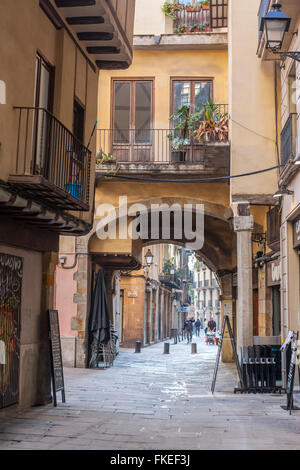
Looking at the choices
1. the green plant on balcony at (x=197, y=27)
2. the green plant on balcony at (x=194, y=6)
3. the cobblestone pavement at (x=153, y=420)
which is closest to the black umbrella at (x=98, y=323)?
the cobblestone pavement at (x=153, y=420)

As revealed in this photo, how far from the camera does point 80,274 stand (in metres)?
17.2

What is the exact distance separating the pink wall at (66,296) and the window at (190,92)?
5595 millimetres

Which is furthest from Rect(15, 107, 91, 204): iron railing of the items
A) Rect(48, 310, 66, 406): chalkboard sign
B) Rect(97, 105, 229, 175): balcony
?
Rect(97, 105, 229, 175): balcony

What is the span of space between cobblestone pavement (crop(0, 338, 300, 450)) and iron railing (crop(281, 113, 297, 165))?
4720 millimetres

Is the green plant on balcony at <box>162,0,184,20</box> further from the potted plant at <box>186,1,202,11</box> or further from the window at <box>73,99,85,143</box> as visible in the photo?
the window at <box>73,99,85,143</box>

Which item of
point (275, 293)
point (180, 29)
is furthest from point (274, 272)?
point (180, 29)

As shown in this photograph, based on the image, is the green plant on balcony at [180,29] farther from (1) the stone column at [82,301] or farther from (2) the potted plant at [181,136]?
(1) the stone column at [82,301]

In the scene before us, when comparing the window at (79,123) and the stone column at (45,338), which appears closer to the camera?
the stone column at (45,338)

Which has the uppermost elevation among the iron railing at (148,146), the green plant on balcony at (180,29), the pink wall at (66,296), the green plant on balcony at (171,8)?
the green plant on balcony at (171,8)

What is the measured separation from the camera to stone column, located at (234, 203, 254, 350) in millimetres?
12320

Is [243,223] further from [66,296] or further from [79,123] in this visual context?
[66,296]

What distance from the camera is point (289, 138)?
1158 centimetres

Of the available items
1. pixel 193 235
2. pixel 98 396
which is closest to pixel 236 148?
pixel 98 396

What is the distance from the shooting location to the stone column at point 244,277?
12320 mm
